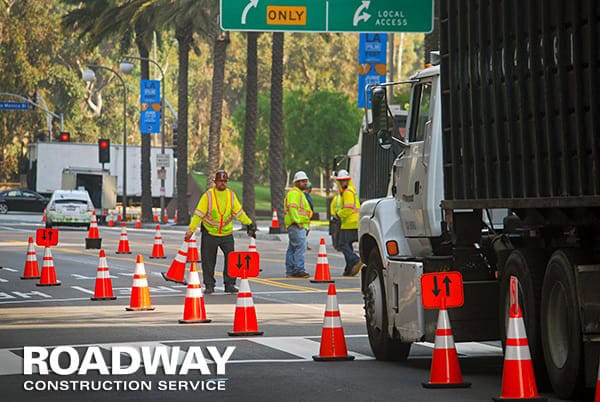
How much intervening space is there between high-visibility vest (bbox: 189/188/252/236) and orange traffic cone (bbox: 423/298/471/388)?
11.5 metres

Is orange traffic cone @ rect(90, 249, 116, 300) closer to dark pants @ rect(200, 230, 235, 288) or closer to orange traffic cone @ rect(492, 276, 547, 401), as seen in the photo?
dark pants @ rect(200, 230, 235, 288)

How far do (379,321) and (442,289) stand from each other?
2.34 metres

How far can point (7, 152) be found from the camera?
3765 inches

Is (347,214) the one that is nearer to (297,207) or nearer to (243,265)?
(297,207)

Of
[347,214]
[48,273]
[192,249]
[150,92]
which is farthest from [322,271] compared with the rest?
[150,92]

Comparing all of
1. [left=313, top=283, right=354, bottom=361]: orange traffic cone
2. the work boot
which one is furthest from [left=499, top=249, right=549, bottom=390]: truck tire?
the work boot

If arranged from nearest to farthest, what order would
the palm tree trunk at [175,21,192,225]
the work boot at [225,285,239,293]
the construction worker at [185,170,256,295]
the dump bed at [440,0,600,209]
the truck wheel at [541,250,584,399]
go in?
1. the dump bed at [440,0,600,209]
2. the truck wheel at [541,250,584,399]
3. the construction worker at [185,170,256,295]
4. the work boot at [225,285,239,293]
5. the palm tree trunk at [175,21,192,225]

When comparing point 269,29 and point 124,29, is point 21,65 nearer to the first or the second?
point 124,29

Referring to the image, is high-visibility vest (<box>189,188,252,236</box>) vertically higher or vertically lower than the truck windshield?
lower

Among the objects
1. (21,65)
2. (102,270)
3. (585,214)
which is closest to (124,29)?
(21,65)

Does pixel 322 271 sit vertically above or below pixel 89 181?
below

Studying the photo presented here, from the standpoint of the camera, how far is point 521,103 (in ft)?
39.2

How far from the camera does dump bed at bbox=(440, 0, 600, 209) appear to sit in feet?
35.8

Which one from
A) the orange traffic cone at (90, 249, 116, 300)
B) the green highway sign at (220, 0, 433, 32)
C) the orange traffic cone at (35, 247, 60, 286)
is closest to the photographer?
the orange traffic cone at (90, 249, 116, 300)
